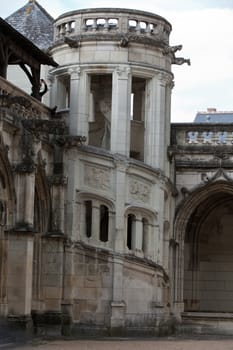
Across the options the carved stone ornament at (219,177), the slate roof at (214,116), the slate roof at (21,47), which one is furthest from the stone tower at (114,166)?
the slate roof at (214,116)

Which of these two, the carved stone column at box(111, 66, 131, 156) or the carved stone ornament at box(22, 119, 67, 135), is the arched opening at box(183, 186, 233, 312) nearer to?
the carved stone column at box(111, 66, 131, 156)

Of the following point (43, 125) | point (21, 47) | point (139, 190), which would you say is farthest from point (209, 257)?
point (43, 125)

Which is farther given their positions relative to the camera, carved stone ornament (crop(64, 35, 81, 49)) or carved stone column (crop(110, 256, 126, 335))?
carved stone ornament (crop(64, 35, 81, 49))

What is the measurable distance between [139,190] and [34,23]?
8851mm

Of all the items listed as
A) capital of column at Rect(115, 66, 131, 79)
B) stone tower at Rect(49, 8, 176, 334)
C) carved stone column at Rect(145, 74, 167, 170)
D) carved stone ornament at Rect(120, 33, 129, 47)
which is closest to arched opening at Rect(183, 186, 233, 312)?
stone tower at Rect(49, 8, 176, 334)

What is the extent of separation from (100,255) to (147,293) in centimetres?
190

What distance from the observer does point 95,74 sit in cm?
2931

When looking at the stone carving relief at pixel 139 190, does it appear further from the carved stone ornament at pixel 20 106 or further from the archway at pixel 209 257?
the archway at pixel 209 257

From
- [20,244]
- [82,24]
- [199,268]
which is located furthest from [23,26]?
[20,244]

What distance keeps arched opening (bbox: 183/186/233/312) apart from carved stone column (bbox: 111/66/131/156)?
6.07 metres

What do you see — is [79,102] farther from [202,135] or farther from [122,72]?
[202,135]

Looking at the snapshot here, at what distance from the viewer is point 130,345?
24.8 m

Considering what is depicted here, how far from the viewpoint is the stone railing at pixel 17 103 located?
24.4 m

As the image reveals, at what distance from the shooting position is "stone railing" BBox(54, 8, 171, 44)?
28.9 metres
